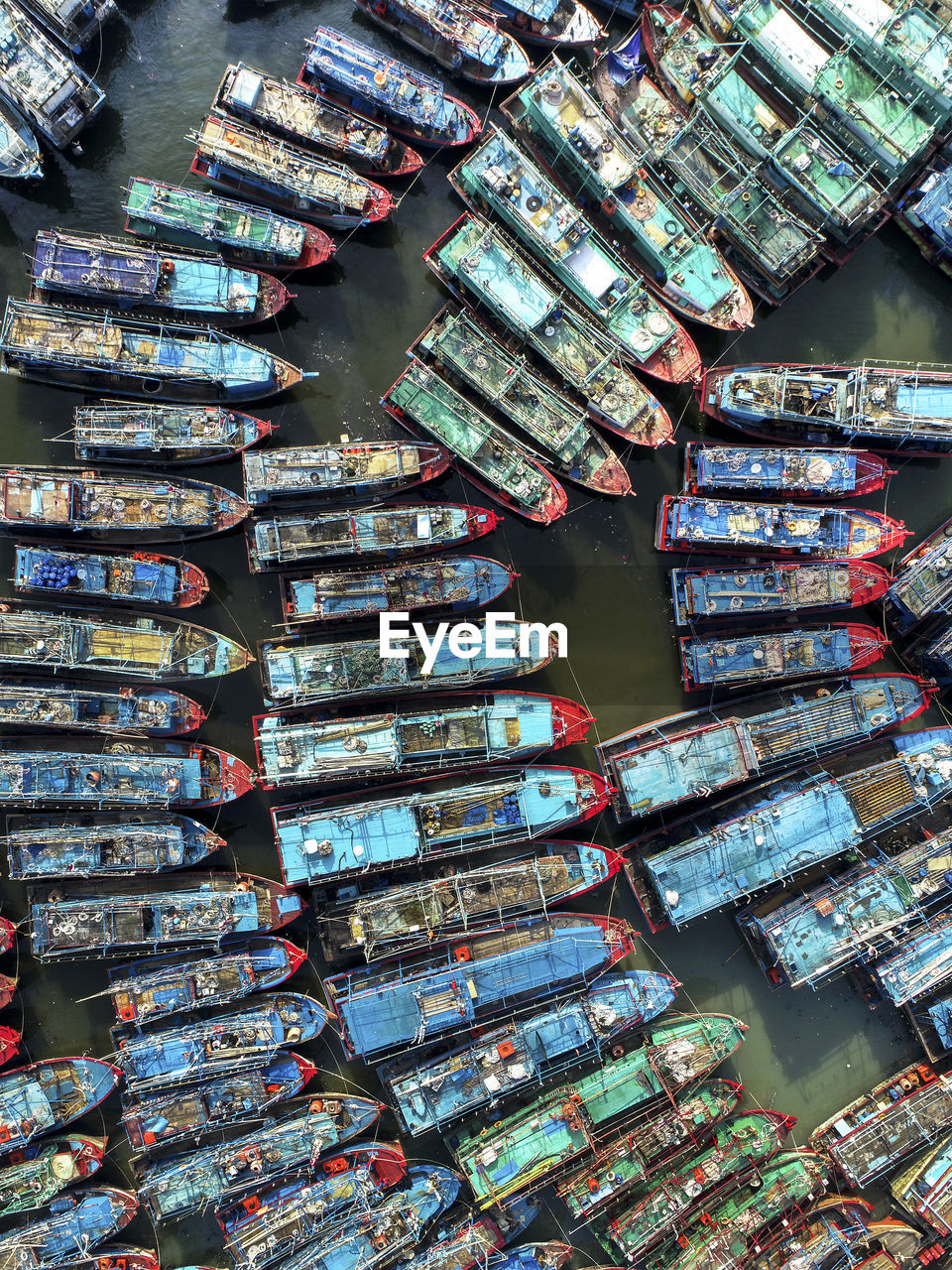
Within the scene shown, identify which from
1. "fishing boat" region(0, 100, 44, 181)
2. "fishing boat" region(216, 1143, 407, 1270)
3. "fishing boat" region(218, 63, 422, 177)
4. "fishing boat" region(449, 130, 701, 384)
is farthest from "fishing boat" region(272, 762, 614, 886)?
"fishing boat" region(0, 100, 44, 181)

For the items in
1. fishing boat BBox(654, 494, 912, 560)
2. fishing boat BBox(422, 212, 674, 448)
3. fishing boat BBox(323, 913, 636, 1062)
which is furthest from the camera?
fishing boat BBox(654, 494, 912, 560)

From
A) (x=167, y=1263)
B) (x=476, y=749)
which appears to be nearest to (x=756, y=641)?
(x=476, y=749)

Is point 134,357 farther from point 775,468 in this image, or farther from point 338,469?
point 775,468

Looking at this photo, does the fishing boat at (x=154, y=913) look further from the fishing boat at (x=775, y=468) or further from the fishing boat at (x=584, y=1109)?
the fishing boat at (x=775, y=468)

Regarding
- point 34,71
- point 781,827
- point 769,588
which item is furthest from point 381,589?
point 34,71

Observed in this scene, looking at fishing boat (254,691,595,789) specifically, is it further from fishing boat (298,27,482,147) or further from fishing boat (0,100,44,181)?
fishing boat (0,100,44,181)

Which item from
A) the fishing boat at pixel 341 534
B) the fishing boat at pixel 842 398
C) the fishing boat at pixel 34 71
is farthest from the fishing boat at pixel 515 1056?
the fishing boat at pixel 34 71
